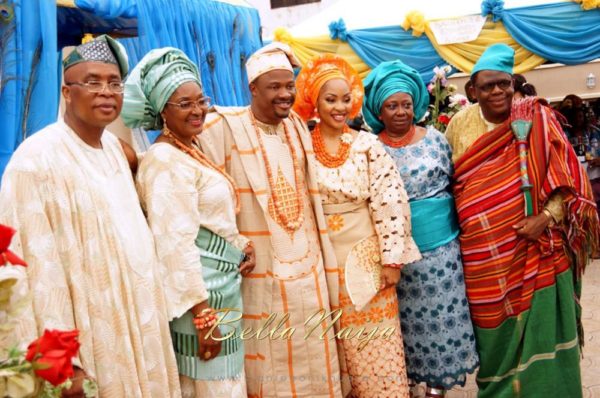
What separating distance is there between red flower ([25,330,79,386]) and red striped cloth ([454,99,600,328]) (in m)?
2.69

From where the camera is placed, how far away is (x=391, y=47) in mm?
7918

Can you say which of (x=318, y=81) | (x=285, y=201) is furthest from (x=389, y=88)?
(x=285, y=201)

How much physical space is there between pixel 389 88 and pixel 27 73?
6.55 ft

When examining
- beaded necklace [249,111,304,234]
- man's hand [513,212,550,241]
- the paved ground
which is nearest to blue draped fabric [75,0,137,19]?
beaded necklace [249,111,304,234]

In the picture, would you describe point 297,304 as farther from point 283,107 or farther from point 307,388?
point 283,107

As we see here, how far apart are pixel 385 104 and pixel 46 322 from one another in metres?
2.23

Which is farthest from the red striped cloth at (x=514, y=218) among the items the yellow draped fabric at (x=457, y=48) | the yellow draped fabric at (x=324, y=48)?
the yellow draped fabric at (x=324, y=48)

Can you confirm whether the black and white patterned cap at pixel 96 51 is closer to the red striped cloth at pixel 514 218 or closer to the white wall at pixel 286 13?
the red striped cloth at pixel 514 218

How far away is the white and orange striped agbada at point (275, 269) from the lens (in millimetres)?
3111

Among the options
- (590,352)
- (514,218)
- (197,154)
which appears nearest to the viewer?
(197,154)

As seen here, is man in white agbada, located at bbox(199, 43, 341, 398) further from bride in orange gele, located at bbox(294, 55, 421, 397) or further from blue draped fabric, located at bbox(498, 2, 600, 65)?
blue draped fabric, located at bbox(498, 2, 600, 65)

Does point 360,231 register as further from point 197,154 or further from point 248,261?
point 197,154

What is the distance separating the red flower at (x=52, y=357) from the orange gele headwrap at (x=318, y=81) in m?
2.31

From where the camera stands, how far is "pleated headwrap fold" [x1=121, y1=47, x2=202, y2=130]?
273cm
